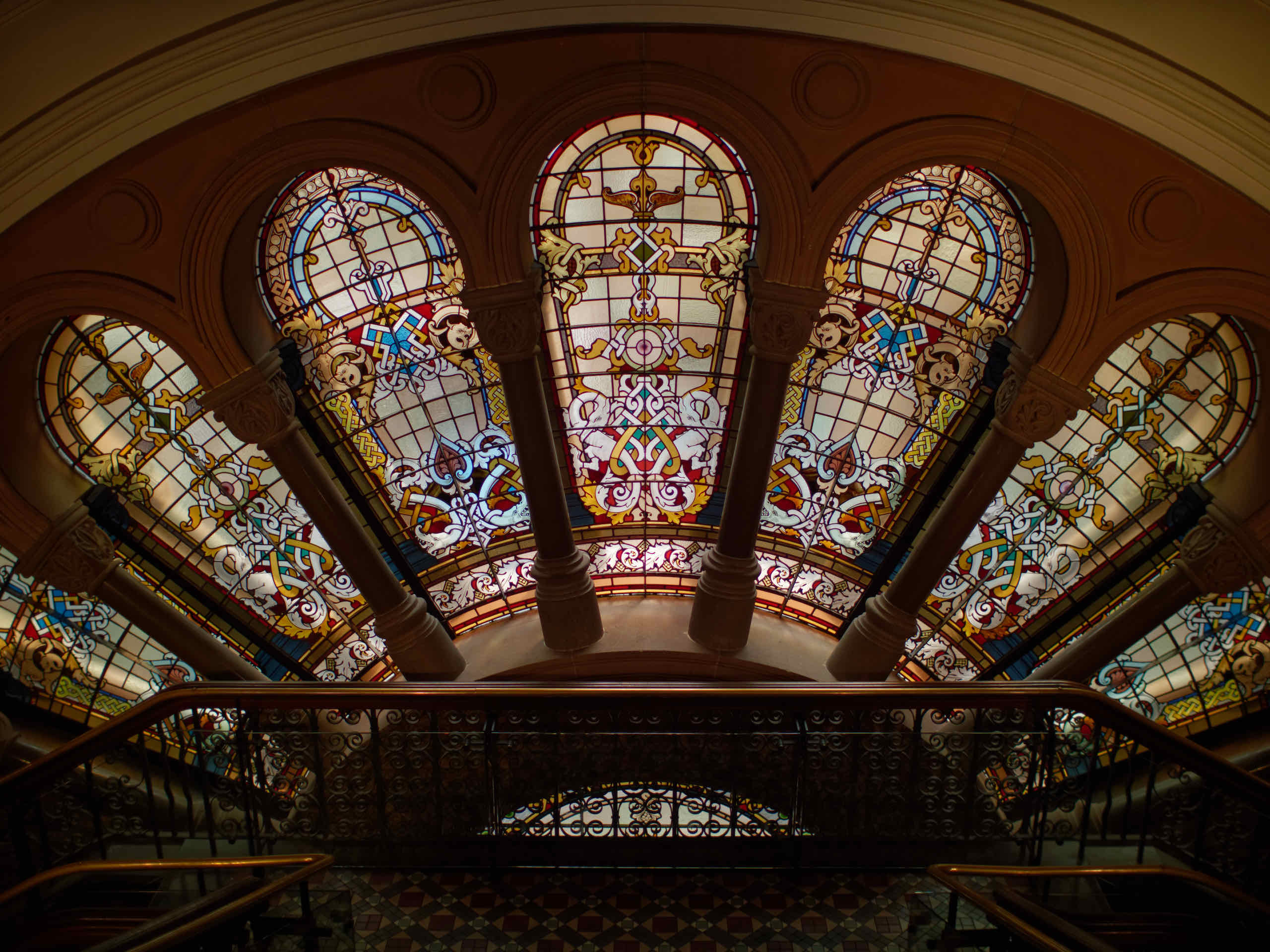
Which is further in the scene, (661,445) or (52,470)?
(661,445)

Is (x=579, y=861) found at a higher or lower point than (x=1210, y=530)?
lower

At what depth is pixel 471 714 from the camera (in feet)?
30.5

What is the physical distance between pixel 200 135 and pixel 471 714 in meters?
5.52

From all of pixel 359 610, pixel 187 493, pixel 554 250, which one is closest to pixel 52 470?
pixel 187 493

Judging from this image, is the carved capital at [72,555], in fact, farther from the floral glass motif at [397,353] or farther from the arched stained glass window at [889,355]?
the arched stained glass window at [889,355]

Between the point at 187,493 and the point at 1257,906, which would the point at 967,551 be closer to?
the point at 1257,906

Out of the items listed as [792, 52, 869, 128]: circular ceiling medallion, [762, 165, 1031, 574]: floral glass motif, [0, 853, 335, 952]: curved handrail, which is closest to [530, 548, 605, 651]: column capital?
[762, 165, 1031, 574]: floral glass motif

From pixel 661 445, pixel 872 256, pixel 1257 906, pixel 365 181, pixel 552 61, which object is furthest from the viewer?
pixel 661 445

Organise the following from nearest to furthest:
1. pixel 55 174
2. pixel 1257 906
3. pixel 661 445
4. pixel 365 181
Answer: pixel 1257 906 → pixel 55 174 → pixel 365 181 → pixel 661 445

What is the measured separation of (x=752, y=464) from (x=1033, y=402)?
258cm

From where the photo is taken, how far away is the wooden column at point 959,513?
855cm

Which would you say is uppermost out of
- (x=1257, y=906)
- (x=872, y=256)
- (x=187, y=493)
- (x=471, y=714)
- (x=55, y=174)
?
(x=872, y=256)

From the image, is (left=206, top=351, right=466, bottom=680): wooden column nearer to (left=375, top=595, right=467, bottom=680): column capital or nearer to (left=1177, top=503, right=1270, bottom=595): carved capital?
(left=375, top=595, right=467, bottom=680): column capital

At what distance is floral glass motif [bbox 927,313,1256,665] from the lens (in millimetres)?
9000
